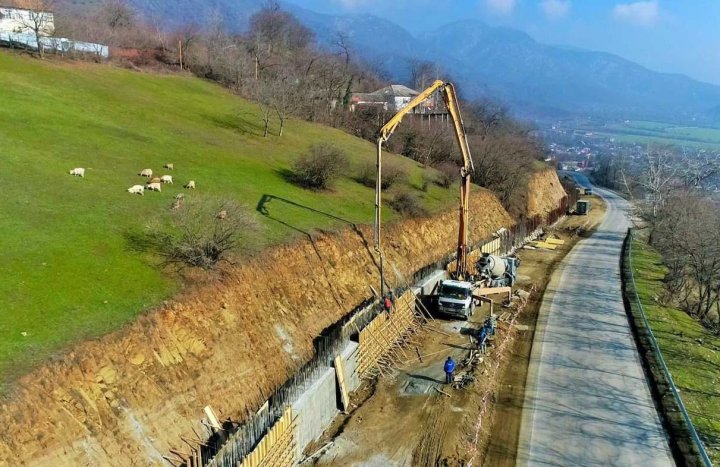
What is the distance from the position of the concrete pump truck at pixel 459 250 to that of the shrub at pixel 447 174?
628 inches

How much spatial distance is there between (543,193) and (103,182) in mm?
63772

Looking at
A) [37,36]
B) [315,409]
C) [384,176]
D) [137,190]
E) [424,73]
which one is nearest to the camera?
[315,409]

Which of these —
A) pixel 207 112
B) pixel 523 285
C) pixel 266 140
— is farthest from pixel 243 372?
pixel 207 112

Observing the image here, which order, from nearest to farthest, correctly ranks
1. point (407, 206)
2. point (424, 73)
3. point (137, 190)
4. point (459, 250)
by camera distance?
point (137, 190), point (459, 250), point (407, 206), point (424, 73)

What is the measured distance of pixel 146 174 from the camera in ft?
95.0

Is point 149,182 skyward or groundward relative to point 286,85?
groundward

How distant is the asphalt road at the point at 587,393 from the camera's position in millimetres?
17516

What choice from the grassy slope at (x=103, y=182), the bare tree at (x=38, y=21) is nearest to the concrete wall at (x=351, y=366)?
the grassy slope at (x=103, y=182)

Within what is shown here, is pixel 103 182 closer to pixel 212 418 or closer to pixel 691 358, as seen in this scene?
pixel 212 418

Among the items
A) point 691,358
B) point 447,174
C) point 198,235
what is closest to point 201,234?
point 198,235

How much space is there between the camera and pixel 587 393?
2152 centimetres

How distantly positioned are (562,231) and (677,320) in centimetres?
3671

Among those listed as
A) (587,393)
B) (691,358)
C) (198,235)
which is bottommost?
(587,393)

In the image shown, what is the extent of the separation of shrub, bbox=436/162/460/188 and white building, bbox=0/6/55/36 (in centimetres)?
4329
